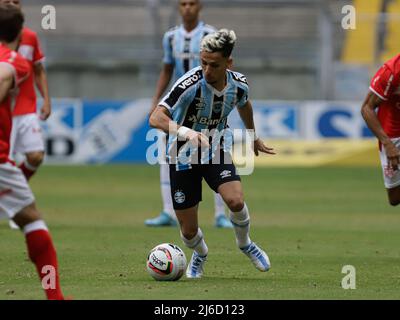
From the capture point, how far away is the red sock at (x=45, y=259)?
21.9 feet

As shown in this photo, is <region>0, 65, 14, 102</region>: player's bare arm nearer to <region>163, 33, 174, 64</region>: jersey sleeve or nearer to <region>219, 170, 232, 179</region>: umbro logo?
<region>219, 170, 232, 179</region>: umbro logo

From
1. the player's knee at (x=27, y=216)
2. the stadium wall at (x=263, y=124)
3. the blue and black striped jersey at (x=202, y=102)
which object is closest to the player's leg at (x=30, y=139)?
the blue and black striped jersey at (x=202, y=102)

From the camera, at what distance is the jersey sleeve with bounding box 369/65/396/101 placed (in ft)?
30.9

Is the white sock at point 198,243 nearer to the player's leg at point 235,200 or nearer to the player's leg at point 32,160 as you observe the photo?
the player's leg at point 235,200

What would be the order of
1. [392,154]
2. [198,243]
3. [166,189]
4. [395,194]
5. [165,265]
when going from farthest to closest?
[166,189] < [395,194] < [392,154] < [198,243] < [165,265]

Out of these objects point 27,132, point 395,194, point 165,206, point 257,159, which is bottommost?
point 257,159

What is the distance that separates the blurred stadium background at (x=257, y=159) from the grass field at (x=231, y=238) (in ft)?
0.09

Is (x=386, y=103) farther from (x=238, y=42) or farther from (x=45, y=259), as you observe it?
(x=238, y=42)

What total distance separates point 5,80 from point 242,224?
2.82 meters

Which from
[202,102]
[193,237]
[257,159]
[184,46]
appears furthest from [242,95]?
[257,159]

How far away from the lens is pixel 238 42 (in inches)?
1009

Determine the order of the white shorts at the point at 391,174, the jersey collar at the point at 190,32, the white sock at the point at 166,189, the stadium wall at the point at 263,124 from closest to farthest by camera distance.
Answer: the white shorts at the point at 391,174, the jersey collar at the point at 190,32, the white sock at the point at 166,189, the stadium wall at the point at 263,124

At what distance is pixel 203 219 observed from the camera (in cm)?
1404
